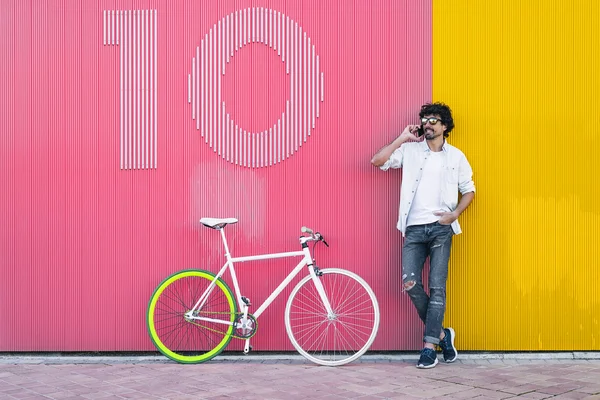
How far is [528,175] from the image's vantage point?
20.3 feet

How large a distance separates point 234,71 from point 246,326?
2040 mm

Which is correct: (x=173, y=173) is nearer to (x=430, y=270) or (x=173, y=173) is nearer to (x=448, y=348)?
(x=430, y=270)

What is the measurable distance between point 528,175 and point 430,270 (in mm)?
1134

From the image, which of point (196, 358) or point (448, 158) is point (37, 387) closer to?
point (196, 358)

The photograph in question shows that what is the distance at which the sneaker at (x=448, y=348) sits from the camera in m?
5.95

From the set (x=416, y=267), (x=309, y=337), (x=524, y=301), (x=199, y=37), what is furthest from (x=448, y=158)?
(x=199, y=37)

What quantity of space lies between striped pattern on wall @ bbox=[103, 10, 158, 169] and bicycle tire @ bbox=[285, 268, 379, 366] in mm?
1723

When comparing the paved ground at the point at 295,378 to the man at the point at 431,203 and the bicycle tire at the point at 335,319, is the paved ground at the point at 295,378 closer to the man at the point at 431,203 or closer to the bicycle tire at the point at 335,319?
the bicycle tire at the point at 335,319

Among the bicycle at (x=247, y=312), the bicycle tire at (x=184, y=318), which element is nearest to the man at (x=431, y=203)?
the bicycle at (x=247, y=312)

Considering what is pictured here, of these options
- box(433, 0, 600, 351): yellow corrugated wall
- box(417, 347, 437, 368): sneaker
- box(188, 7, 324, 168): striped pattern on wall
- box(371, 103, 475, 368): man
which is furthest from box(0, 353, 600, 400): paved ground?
box(188, 7, 324, 168): striped pattern on wall

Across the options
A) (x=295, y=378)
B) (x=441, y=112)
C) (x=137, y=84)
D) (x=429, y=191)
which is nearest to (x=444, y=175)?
(x=429, y=191)

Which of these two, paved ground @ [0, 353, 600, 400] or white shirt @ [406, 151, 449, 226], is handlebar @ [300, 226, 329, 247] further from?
paved ground @ [0, 353, 600, 400]

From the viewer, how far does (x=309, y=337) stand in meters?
6.21

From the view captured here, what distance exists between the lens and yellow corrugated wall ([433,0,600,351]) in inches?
243
